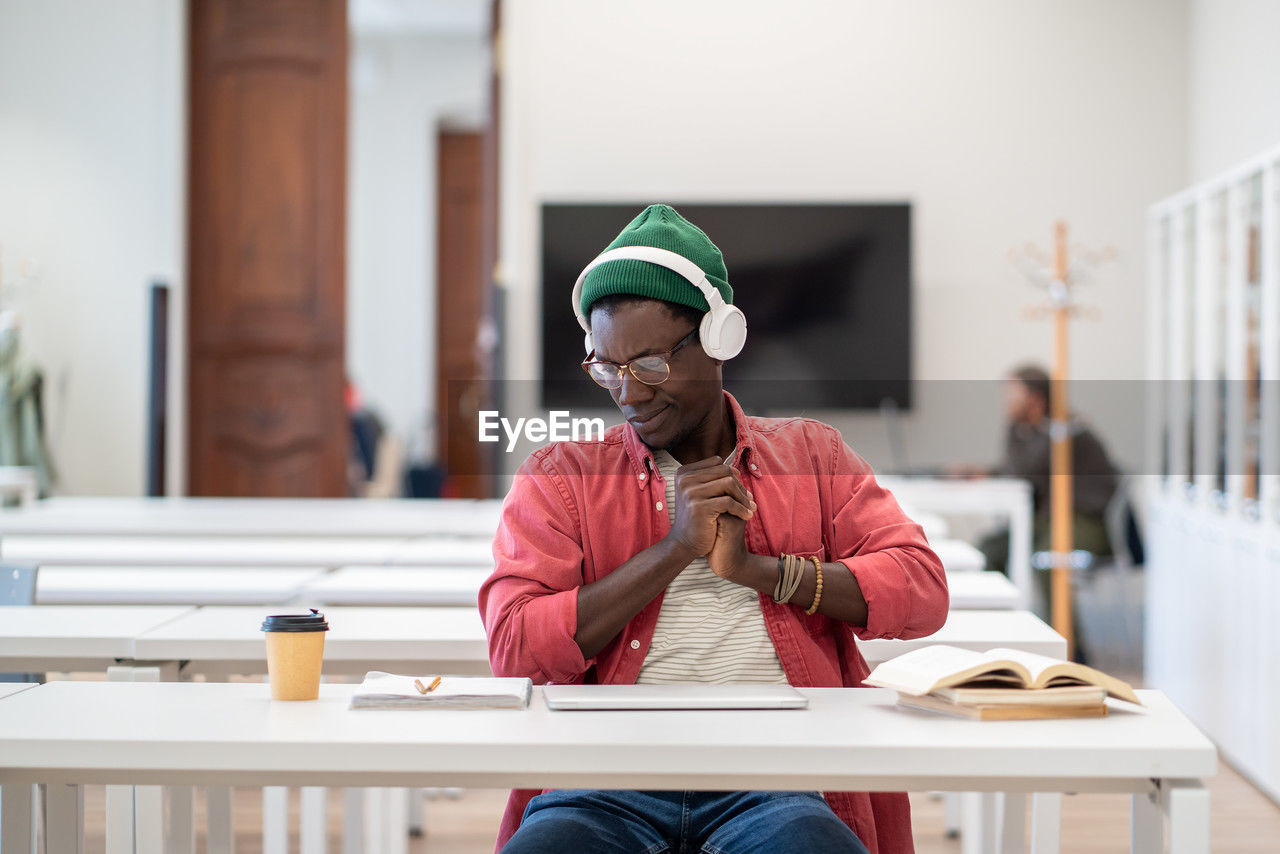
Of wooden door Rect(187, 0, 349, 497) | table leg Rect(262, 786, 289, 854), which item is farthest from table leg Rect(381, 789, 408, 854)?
wooden door Rect(187, 0, 349, 497)

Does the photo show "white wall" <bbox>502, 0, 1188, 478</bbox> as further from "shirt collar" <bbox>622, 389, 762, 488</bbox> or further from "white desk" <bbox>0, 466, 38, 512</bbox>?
"shirt collar" <bbox>622, 389, 762, 488</bbox>

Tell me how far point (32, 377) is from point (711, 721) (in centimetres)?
428

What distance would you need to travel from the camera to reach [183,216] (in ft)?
18.3

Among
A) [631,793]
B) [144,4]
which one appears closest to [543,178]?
[144,4]

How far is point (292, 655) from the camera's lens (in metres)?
1.38

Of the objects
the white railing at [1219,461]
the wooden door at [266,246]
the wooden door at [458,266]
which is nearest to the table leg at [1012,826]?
the white railing at [1219,461]

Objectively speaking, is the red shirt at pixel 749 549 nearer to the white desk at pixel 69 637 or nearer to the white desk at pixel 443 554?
the white desk at pixel 69 637

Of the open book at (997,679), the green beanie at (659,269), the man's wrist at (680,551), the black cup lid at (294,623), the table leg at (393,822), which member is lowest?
the table leg at (393,822)

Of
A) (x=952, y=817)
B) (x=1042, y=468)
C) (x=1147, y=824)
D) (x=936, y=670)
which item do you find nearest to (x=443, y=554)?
(x=952, y=817)

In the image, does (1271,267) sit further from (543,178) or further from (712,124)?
(543,178)

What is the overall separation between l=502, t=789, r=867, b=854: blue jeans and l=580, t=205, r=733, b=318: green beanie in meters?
0.61

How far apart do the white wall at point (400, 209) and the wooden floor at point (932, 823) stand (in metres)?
5.99

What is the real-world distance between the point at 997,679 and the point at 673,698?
1.18 feet

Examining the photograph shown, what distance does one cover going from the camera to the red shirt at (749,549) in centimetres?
150
